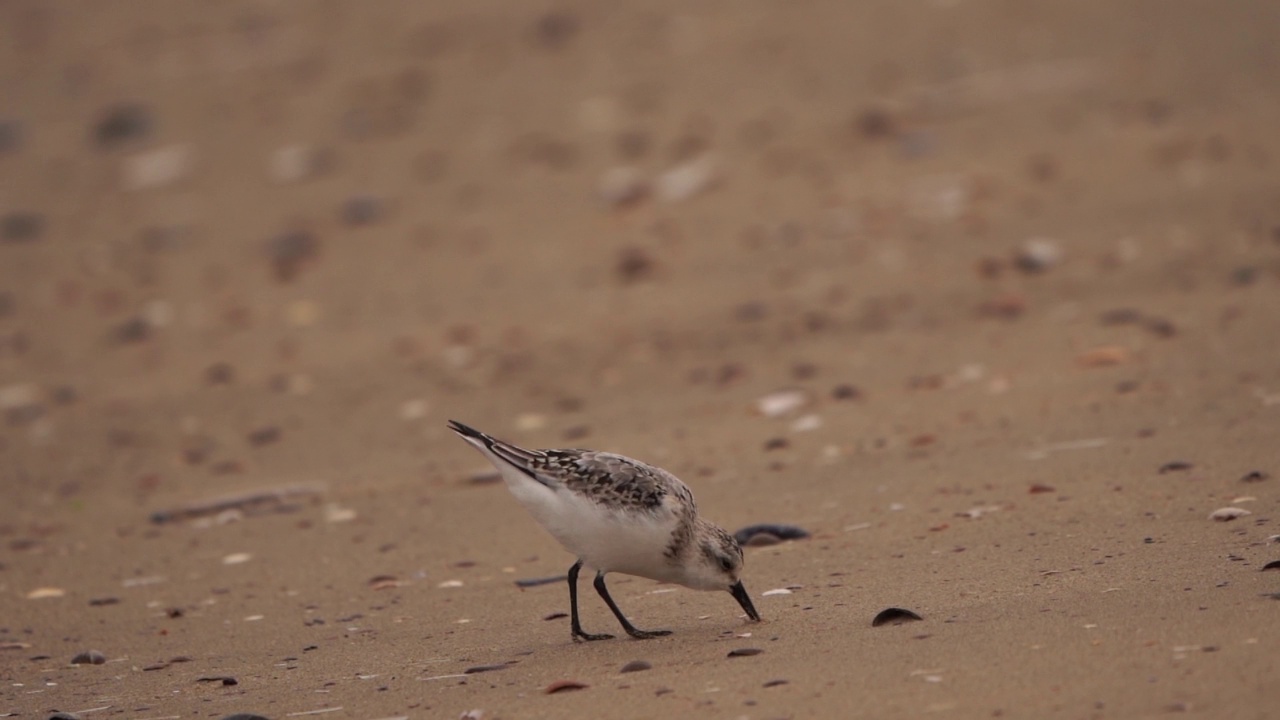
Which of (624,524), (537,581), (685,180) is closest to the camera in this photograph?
(624,524)

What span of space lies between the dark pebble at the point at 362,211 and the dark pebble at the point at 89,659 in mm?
7184

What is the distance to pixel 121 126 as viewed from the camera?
46.5ft

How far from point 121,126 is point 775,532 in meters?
10.3

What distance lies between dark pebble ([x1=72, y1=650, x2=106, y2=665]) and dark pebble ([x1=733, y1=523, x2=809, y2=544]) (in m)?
2.32

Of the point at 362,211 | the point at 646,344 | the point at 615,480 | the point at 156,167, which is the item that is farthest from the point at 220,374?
the point at 615,480

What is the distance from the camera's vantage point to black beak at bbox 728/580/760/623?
476cm

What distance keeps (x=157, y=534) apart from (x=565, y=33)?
338 inches

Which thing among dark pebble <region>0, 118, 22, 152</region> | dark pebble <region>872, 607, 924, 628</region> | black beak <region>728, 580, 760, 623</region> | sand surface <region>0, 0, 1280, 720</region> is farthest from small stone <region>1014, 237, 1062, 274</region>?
dark pebble <region>0, 118, 22, 152</region>

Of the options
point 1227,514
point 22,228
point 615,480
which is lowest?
point 1227,514

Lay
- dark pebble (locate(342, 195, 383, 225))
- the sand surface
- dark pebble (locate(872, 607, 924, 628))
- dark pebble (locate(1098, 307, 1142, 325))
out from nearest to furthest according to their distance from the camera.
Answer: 1. dark pebble (locate(872, 607, 924, 628))
2. the sand surface
3. dark pebble (locate(1098, 307, 1142, 325))
4. dark pebble (locate(342, 195, 383, 225))

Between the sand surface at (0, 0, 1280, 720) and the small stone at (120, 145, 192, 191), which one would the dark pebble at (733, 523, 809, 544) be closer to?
the sand surface at (0, 0, 1280, 720)

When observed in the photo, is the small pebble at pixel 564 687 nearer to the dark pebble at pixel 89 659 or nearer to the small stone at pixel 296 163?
the dark pebble at pixel 89 659

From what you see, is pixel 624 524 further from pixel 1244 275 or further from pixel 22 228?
pixel 22 228

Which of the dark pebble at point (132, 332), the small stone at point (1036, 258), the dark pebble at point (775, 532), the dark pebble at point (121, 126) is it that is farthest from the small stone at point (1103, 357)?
the dark pebble at point (121, 126)
